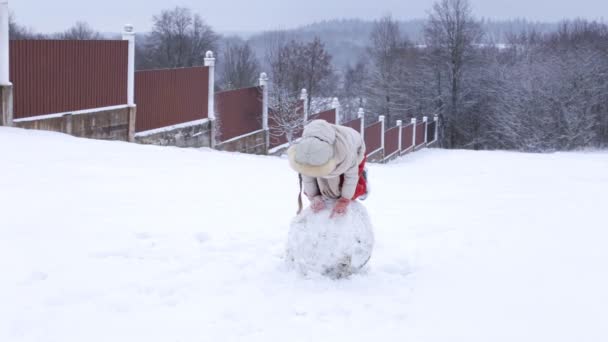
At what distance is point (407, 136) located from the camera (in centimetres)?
4072

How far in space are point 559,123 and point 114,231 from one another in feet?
138

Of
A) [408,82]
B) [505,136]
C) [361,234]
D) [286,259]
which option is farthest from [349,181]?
[408,82]

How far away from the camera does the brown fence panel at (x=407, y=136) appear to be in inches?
1557

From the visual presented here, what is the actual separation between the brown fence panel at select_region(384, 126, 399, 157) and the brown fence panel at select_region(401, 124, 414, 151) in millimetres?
1391

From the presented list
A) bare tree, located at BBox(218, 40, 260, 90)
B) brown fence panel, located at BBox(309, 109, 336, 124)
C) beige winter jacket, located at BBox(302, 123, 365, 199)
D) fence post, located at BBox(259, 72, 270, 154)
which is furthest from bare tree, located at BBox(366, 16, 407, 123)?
beige winter jacket, located at BBox(302, 123, 365, 199)

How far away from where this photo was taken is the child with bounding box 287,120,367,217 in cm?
507

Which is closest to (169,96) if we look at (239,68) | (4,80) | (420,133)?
(4,80)

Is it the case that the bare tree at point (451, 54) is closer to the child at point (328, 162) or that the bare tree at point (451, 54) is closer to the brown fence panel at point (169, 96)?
the brown fence panel at point (169, 96)

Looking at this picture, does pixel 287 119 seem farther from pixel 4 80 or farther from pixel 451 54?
pixel 451 54

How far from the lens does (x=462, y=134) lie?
52.7 metres

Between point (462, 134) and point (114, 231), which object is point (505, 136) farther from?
point (114, 231)

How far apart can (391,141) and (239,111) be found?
15.4 meters

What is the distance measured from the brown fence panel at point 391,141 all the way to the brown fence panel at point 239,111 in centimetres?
1263

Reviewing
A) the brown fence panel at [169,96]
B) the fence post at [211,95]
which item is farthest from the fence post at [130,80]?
the fence post at [211,95]
